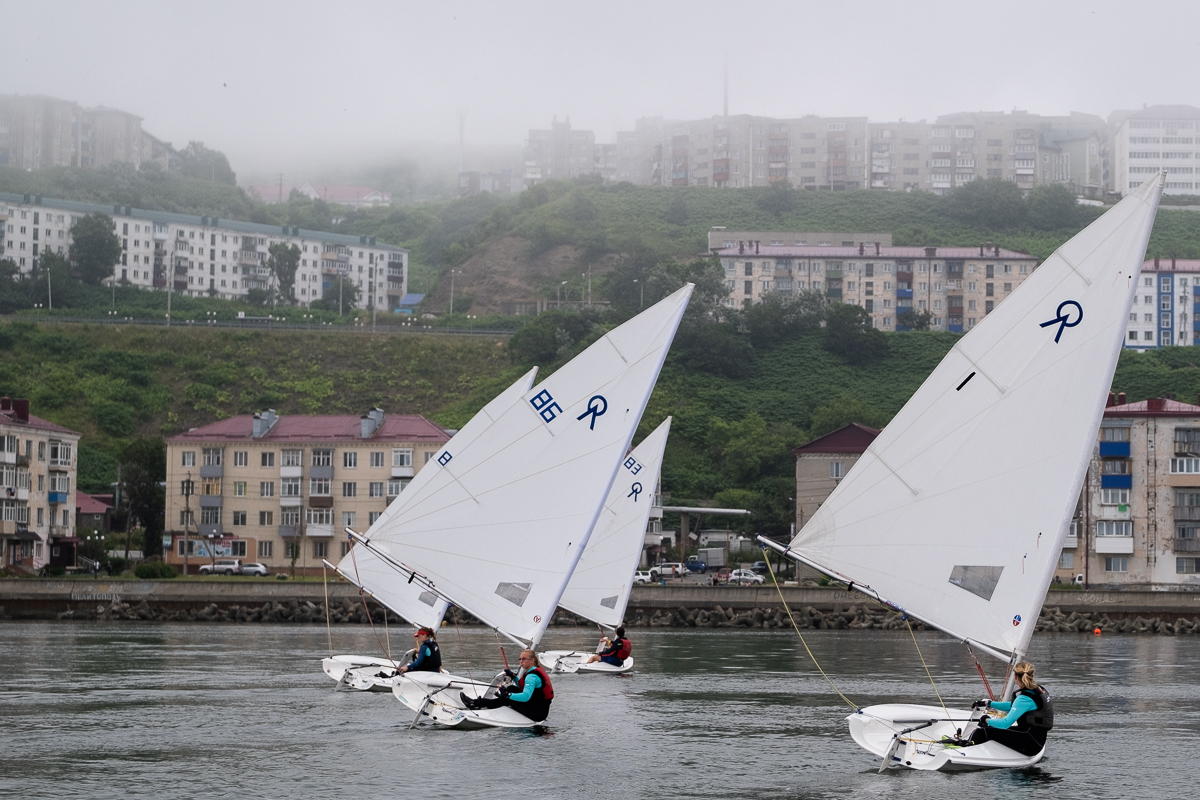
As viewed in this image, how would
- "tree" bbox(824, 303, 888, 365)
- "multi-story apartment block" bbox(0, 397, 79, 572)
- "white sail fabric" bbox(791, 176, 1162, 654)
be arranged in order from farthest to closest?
1. "tree" bbox(824, 303, 888, 365)
2. "multi-story apartment block" bbox(0, 397, 79, 572)
3. "white sail fabric" bbox(791, 176, 1162, 654)

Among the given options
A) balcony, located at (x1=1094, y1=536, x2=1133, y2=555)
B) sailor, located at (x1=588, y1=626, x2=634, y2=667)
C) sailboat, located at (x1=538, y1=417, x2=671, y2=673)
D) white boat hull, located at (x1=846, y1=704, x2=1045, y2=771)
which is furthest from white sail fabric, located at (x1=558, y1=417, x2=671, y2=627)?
balcony, located at (x1=1094, y1=536, x2=1133, y2=555)

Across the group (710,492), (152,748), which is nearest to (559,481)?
(152,748)

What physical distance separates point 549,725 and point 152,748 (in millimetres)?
9278

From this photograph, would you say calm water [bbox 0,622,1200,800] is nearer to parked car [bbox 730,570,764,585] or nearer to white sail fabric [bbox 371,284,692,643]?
white sail fabric [bbox 371,284,692,643]

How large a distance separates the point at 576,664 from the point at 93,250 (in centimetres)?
15678

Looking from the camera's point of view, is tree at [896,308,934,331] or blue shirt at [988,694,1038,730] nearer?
blue shirt at [988,694,1038,730]

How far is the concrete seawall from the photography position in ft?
260

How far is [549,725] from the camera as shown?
1379 inches

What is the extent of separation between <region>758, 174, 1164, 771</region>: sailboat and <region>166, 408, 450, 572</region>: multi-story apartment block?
84584mm

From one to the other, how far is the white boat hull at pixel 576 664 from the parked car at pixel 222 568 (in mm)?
56275

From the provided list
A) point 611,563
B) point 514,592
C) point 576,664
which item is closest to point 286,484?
point 611,563

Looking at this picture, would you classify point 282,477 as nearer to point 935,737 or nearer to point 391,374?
point 391,374

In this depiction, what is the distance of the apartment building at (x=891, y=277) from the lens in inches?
7579

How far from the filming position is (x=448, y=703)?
3294 cm
